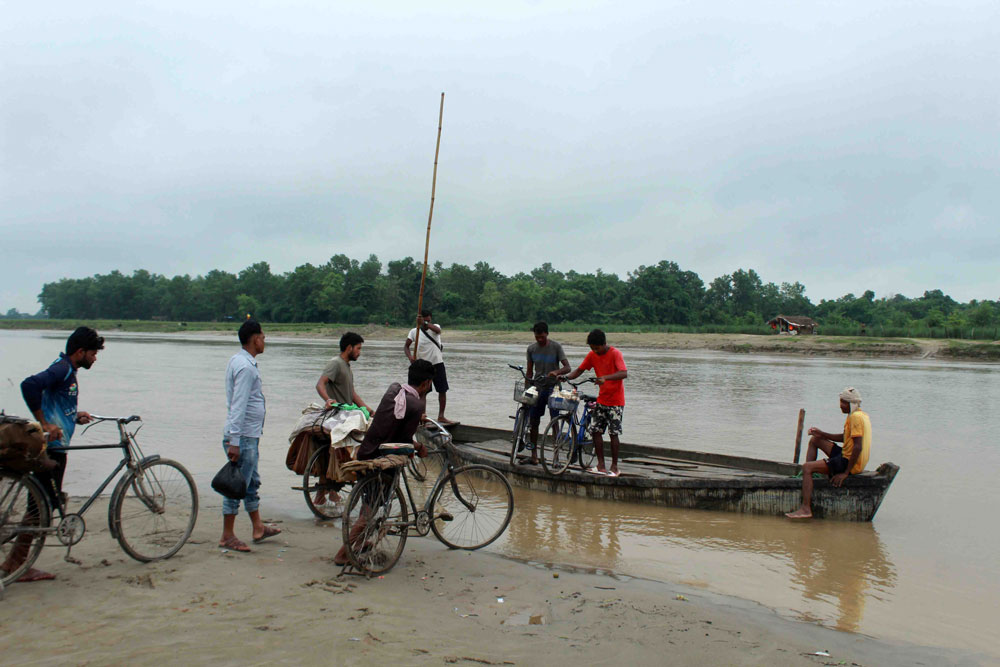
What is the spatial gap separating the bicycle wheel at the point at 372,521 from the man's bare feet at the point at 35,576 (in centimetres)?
197

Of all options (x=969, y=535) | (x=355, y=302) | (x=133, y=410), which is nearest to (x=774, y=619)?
(x=969, y=535)

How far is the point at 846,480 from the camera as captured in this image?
23.9 ft

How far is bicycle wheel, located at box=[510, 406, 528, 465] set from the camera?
8406 millimetres

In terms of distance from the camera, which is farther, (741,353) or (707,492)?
(741,353)

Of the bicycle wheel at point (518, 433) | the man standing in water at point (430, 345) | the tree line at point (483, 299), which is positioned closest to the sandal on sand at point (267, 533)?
the bicycle wheel at point (518, 433)

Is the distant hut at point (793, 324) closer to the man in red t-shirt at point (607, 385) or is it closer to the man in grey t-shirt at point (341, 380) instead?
the man in red t-shirt at point (607, 385)

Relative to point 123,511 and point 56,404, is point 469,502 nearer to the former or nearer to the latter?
point 123,511

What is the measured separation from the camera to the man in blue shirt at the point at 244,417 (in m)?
5.02

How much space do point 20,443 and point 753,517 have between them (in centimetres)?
698

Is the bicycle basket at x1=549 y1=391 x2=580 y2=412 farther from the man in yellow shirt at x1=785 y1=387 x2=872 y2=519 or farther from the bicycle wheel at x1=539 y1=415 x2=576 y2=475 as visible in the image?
the man in yellow shirt at x1=785 y1=387 x2=872 y2=519

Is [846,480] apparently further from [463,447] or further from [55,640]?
[55,640]

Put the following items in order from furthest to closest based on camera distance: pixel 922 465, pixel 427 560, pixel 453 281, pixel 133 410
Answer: pixel 453 281 → pixel 133 410 → pixel 922 465 → pixel 427 560

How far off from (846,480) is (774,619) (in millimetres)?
3092

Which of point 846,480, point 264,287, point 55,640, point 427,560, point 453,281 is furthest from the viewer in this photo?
point 264,287
